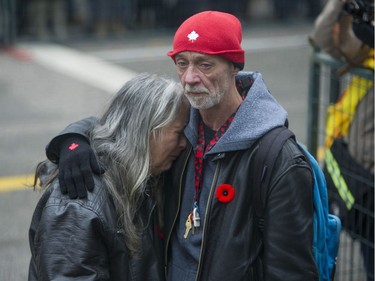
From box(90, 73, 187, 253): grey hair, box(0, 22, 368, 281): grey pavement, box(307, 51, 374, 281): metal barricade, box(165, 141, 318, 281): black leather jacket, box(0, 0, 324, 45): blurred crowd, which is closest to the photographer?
box(165, 141, 318, 281): black leather jacket

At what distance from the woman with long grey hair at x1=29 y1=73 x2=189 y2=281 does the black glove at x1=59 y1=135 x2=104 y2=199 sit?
2cm

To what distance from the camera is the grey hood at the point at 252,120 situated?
307cm

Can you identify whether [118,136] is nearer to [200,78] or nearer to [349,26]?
[200,78]

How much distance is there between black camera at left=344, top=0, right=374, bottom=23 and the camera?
4.25m

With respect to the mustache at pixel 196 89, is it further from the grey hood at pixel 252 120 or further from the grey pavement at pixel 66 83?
the grey pavement at pixel 66 83

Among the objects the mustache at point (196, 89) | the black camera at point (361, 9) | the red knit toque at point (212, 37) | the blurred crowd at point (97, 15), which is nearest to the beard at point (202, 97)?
the mustache at point (196, 89)

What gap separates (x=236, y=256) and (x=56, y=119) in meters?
7.27

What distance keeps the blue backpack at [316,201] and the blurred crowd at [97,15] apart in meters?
11.7

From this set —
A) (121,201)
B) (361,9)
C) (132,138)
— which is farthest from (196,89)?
(361,9)

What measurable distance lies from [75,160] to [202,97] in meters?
0.53

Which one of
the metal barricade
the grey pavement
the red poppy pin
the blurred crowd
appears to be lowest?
the grey pavement

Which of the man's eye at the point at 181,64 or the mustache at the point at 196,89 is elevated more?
the man's eye at the point at 181,64

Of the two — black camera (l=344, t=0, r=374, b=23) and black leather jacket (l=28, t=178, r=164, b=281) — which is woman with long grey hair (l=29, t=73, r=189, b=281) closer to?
black leather jacket (l=28, t=178, r=164, b=281)

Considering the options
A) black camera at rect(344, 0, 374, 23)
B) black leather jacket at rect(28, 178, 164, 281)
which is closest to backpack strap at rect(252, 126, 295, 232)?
black leather jacket at rect(28, 178, 164, 281)
